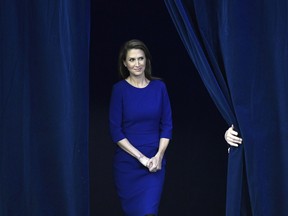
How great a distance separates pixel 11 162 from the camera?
409cm

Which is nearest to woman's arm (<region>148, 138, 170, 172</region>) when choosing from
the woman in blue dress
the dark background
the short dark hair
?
the woman in blue dress

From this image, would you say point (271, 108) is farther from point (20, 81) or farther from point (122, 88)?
point (20, 81)

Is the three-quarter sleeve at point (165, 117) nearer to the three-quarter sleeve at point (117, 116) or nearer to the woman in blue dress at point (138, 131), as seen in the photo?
the woman in blue dress at point (138, 131)

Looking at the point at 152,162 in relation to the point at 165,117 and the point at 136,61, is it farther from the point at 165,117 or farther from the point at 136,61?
the point at 136,61

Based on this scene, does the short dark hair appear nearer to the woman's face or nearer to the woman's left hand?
the woman's face

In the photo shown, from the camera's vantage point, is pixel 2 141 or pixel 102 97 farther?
pixel 102 97

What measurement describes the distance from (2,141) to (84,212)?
2.23 ft

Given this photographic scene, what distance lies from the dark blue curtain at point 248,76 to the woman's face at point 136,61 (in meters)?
0.62

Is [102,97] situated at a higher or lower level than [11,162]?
higher

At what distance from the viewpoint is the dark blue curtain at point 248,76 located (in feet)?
13.5

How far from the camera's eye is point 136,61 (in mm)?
4711

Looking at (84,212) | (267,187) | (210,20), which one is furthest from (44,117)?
(267,187)

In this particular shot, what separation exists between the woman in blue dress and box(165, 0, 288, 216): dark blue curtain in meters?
0.71

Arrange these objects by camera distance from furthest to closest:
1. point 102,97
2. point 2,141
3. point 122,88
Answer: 1. point 102,97
2. point 122,88
3. point 2,141
